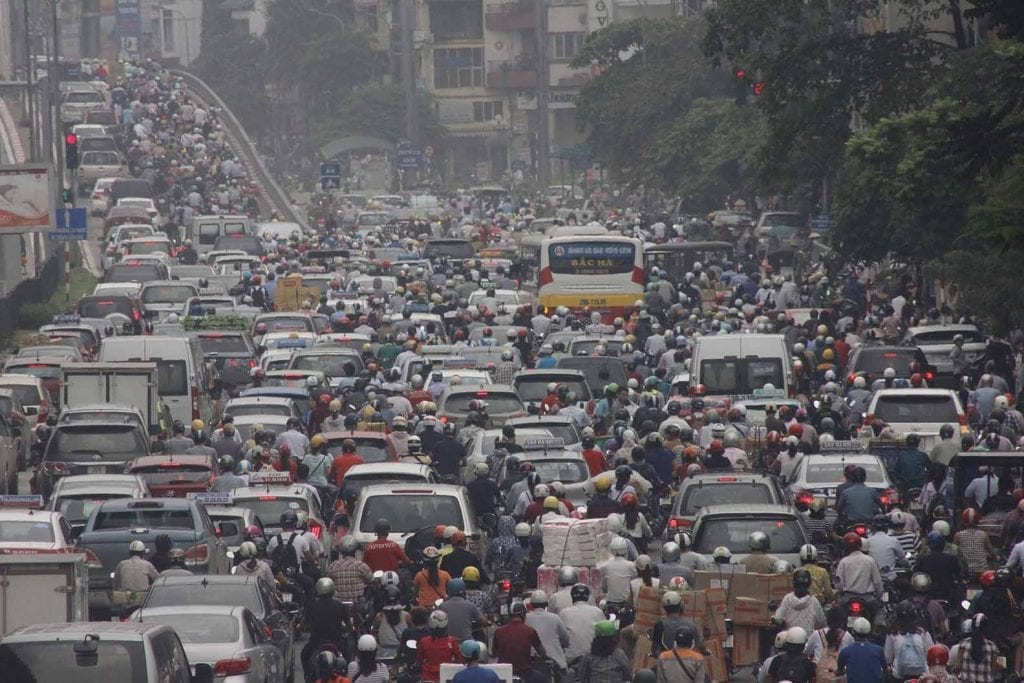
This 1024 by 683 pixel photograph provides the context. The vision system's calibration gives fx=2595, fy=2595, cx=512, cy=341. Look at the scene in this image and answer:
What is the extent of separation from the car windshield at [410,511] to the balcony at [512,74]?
110m

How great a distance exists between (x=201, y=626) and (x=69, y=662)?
3419mm

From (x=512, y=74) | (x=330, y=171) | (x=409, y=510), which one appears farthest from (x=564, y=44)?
(x=409, y=510)

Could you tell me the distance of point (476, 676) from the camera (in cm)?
1675

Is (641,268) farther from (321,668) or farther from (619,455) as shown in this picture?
(321,668)

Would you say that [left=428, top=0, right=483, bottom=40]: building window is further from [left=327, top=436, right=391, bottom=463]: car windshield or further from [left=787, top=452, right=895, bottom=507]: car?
[left=787, top=452, right=895, bottom=507]: car

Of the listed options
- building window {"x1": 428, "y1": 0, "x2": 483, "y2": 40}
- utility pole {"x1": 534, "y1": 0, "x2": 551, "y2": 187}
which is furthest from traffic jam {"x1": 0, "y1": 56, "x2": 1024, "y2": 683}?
building window {"x1": 428, "y1": 0, "x2": 483, "y2": 40}

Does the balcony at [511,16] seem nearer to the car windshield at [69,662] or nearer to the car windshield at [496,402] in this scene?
the car windshield at [496,402]

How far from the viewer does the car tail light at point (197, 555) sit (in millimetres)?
22281

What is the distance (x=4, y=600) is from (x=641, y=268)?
3255 cm

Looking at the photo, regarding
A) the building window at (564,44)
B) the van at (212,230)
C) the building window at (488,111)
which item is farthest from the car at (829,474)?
the building window at (488,111)

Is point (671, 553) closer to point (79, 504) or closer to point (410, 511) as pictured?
point (410, 511)

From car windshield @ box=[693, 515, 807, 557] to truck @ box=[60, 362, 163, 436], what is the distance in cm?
1302

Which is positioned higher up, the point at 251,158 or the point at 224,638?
the point at 251,158

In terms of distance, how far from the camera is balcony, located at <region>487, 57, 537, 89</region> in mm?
132500
